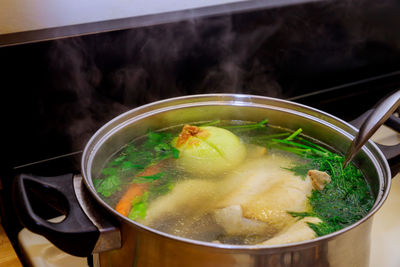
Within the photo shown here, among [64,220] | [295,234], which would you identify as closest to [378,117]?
[295,234]

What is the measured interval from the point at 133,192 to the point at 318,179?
1.43 ft

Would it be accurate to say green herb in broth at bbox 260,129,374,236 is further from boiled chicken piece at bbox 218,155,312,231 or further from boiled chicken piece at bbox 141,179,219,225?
boiled chicken piece at bbox 141,179,219,225

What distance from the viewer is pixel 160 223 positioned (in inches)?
35.4

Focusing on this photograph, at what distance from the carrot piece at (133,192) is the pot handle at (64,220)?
155mm

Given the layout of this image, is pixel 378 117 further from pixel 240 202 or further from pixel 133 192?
pixel 133 192

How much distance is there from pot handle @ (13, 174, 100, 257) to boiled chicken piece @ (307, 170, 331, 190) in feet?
1.74

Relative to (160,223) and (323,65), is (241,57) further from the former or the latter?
(160,223)

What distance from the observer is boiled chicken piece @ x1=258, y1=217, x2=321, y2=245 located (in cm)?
80

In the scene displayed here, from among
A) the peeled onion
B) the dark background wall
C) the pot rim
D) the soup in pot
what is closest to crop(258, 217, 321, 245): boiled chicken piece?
the soup in pot

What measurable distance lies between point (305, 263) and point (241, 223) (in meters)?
0.21

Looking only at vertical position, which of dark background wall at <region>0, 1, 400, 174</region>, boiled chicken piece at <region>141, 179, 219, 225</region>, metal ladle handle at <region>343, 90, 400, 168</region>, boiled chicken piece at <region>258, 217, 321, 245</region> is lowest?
boiled chicken piece at <region>258, 217, 321, 245</region>

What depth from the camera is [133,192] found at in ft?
3.26

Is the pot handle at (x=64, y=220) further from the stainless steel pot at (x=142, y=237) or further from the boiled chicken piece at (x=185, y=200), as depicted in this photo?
the boiled chicken piece at (x=185, y=200)

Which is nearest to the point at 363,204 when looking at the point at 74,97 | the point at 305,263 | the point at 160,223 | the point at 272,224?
the point at 272,224
